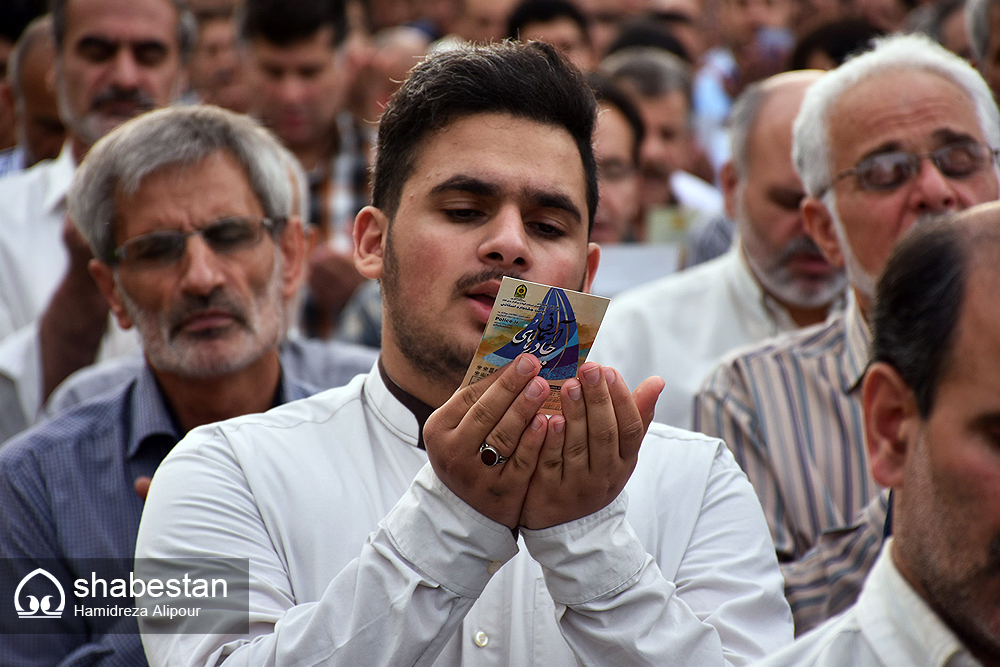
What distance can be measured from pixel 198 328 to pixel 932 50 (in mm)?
2645

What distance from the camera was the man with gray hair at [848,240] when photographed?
11.5 ft

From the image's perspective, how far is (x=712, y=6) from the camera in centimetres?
1245

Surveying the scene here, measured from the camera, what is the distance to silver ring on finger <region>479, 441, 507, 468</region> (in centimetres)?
201

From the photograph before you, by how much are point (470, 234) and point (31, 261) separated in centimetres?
315

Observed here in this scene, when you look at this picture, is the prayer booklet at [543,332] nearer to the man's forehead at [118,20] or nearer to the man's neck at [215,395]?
the man's neck at [215,395]

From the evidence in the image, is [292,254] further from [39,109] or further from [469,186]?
[39,109]

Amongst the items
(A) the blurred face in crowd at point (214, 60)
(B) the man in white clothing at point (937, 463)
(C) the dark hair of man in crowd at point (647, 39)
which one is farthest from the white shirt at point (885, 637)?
(C) the dark hair of man in crowd at point (647, 39)

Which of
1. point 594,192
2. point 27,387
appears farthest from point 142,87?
point 594,192

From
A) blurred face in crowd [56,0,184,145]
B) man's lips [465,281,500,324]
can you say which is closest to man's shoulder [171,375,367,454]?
man's lips [465,281,500,324]

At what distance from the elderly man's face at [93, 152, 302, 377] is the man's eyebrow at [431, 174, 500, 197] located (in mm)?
1214

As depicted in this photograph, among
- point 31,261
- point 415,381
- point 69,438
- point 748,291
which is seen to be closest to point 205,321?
point 69,438

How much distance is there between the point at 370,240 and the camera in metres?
2.78

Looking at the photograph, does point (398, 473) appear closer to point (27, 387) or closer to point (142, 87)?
point (27, 387)

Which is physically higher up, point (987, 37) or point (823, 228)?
point (987, 37)
